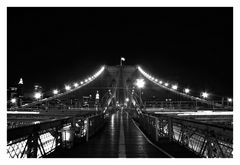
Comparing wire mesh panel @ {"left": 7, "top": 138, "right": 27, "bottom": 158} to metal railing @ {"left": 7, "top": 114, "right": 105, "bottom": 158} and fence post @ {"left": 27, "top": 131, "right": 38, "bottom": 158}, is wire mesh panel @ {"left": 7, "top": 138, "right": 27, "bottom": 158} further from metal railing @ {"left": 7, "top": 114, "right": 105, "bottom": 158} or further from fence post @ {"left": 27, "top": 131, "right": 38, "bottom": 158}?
fence post @ {"left": 27, "top": 131, "right": 38, "bottom": 158}

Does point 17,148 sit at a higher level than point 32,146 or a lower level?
lower

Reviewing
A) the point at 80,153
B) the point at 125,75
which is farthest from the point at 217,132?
the point at 125,75

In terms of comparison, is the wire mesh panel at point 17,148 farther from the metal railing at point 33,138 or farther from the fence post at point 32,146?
the fence post at point 32,146

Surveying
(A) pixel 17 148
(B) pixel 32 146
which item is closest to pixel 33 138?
(B) pixel 32 146

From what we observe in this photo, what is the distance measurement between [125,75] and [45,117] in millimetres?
26289

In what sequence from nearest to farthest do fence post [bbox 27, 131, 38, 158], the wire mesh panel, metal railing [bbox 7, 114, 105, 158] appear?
1. metal railing [bbox 7, 114, 105, 158]
2. the wire mesh panel
3. fence post [bbox 27, 131, 38, 158]

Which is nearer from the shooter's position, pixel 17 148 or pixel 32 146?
pixel 32 146

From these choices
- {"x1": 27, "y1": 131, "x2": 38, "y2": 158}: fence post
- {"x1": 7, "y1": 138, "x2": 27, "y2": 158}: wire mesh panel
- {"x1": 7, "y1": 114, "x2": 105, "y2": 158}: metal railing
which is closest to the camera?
{"x1": 7, "y1": 114, "x2": 105, "y2": 158}: metal railing

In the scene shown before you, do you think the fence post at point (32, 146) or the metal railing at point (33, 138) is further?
the fence post at point (32, 146)

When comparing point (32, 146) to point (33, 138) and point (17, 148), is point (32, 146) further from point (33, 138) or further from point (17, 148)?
point (17, 148)

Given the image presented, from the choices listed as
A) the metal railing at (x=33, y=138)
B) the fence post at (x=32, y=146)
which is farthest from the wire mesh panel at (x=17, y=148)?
the fence post at (x=32, y=146)

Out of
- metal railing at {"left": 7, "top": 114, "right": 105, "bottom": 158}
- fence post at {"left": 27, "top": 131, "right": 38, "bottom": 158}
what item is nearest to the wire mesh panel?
metal railing at {"left": 7, "top": 114, "right": 105, "bottom": 158}
